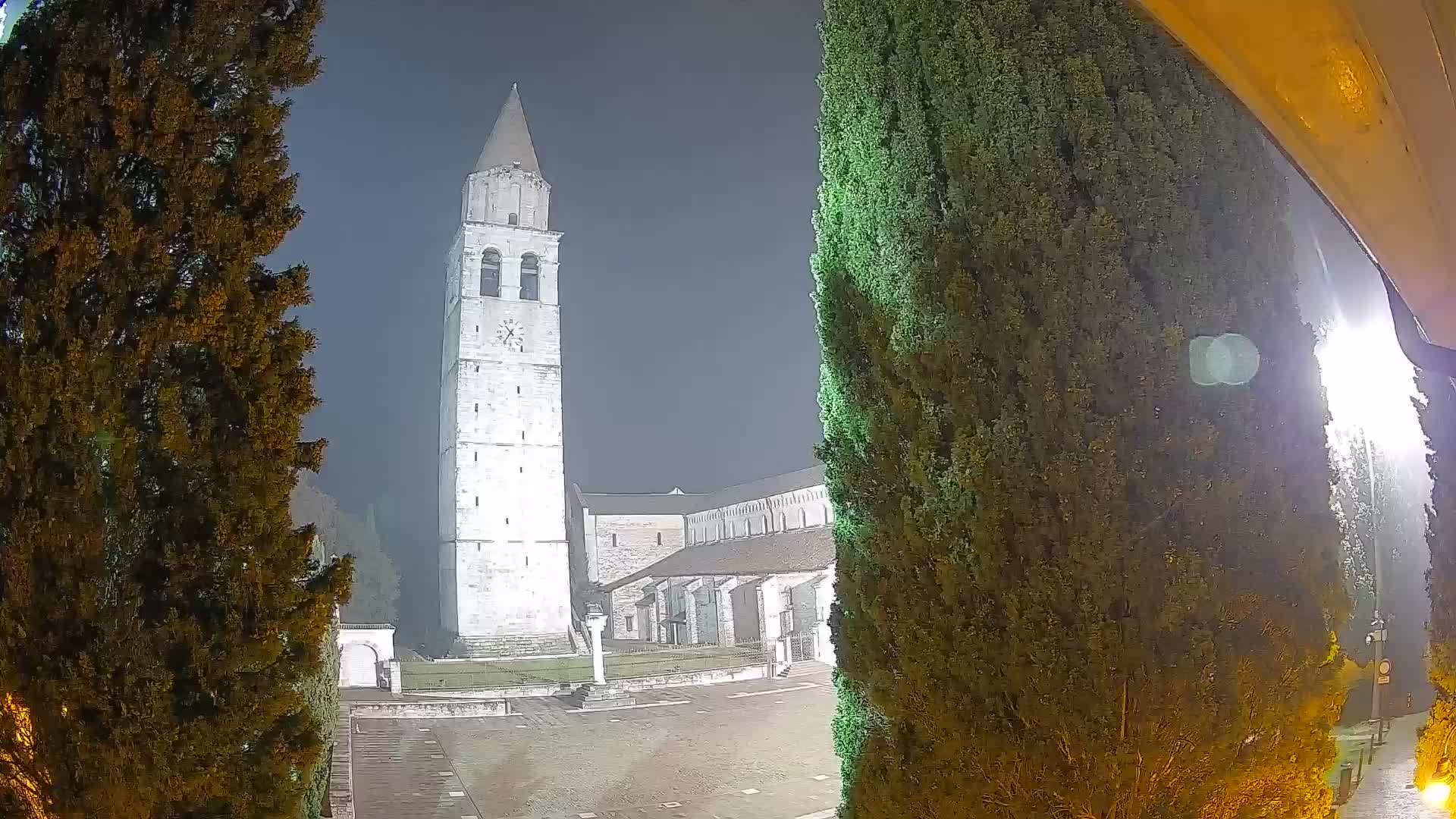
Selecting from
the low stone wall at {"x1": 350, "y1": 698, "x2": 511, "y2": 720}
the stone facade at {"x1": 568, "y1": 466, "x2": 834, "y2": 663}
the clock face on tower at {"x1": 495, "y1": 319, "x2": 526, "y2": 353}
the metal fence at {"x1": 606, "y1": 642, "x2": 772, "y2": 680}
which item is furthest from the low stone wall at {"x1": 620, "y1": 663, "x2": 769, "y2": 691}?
the clock face on tower at {"x1": 495, "y1": 319, "x2": 526, "y2": 353}

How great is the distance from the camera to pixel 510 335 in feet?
142

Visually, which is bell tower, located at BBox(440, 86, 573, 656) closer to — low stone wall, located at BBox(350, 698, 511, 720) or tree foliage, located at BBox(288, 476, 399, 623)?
tree foliage, located at BBox(288, 476, 399, 623)

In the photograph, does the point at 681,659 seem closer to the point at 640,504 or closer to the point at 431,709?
the point at 431,709

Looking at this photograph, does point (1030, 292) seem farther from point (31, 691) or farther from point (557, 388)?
point (557, 388)

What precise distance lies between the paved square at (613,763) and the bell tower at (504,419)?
55.8ft

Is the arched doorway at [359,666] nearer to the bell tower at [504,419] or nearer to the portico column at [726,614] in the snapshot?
the bell tower at [504,419]

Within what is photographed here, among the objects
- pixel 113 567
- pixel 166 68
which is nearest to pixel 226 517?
pixel 113 567

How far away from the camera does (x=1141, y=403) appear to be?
173 inches

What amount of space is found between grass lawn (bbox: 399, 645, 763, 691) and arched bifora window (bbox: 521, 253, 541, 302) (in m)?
18.0

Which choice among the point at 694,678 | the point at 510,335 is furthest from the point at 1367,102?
the point at 510,335

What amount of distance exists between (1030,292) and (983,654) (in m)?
1.88

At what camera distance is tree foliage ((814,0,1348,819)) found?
4238mm

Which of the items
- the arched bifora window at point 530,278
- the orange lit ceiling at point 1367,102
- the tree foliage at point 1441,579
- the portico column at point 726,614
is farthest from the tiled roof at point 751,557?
the orange lit ceiling at point 1367,102

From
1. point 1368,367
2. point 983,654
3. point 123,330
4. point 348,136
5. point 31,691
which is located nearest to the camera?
point 31,691
